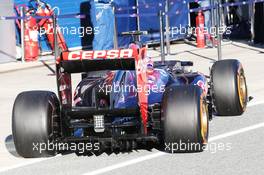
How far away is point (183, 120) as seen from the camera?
730cm

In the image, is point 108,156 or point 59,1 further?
point 59,1

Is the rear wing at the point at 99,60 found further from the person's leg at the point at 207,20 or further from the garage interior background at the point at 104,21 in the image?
the person's leg at the point at 207,20

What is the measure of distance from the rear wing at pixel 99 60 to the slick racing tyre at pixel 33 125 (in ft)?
1.57

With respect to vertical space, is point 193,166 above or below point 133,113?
below

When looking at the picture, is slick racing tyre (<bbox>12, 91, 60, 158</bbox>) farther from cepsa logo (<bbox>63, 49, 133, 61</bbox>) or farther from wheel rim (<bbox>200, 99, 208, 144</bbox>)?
wheel rim (<bbox>200, 99, 208, 144</bbox>)

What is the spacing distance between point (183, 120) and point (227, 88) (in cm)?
196

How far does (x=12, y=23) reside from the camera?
1742 cm

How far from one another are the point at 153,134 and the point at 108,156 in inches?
25.5

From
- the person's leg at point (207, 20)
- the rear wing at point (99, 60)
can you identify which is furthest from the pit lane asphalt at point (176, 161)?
the person's leg at point (207, 20)

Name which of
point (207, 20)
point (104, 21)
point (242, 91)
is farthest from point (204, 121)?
point (207, 20)

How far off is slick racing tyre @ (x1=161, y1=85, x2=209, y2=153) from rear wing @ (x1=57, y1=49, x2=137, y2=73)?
0.56m

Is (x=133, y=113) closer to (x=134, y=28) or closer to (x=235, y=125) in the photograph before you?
(x=235, y=125)

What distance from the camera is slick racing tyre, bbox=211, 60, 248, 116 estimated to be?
9.10 m

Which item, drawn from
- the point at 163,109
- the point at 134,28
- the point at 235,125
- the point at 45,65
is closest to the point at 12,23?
the point at 45,65
